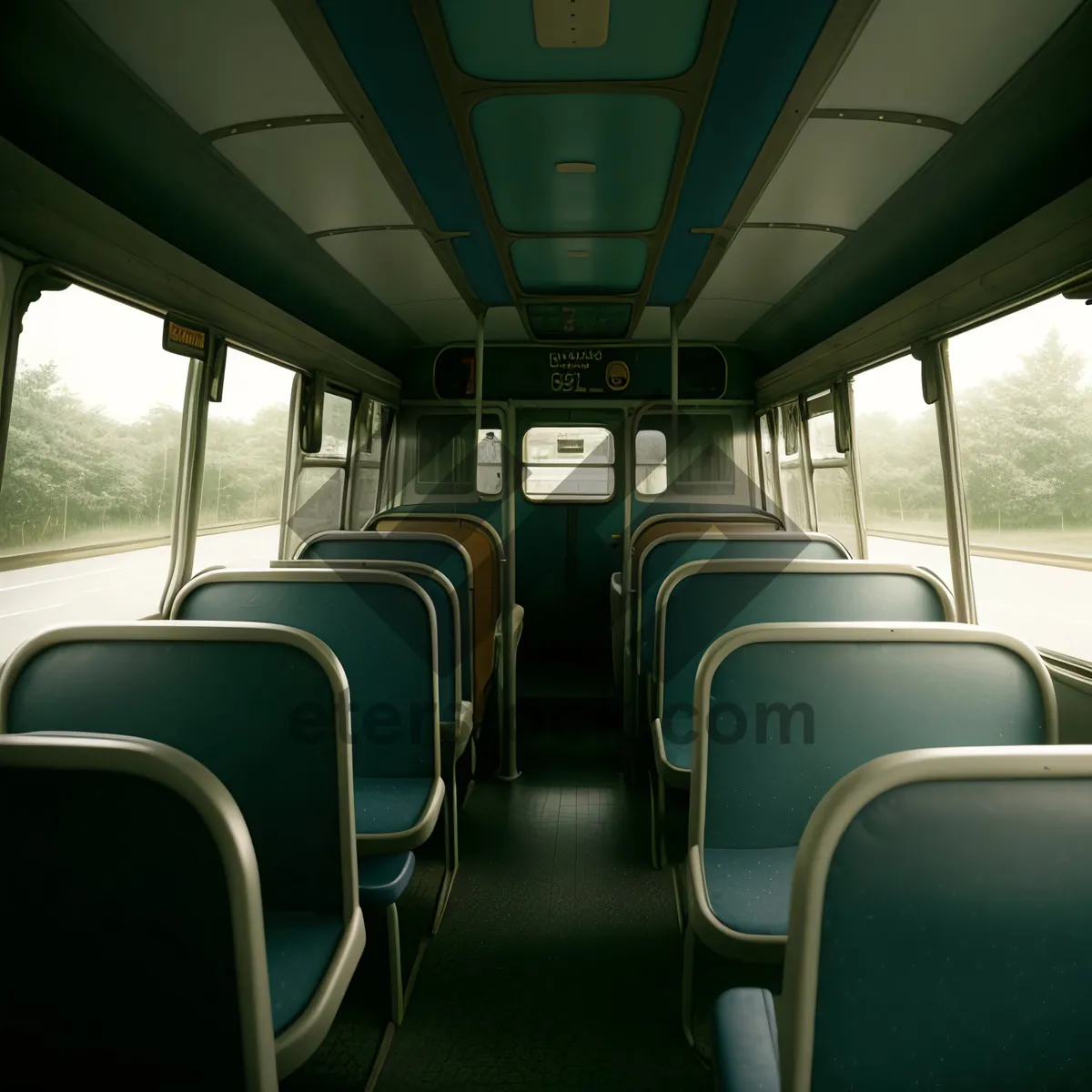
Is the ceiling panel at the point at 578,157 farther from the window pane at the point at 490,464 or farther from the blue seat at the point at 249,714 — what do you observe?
the window pane at the point at 490,464

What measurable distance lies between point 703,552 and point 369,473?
3208 millimetres

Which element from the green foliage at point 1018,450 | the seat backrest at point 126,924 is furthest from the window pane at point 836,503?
the seat backrest at point 126,924

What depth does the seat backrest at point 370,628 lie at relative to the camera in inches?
86.0

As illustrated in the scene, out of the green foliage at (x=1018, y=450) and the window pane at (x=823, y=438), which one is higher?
the window pane at (x=823, y=438)

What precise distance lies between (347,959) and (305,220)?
2793 mm

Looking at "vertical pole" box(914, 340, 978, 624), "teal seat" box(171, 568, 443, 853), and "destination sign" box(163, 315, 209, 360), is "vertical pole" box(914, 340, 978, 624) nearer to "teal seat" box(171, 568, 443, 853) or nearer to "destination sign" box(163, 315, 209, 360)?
"teal seat" box(171, 568, 443, 853)

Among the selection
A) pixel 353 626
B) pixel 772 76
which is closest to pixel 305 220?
pixel 353 626

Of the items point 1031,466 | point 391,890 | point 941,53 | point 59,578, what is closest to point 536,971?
point 391,890

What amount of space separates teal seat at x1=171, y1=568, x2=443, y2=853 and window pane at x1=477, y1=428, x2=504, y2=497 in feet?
12.3

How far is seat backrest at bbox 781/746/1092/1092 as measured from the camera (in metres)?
0.73

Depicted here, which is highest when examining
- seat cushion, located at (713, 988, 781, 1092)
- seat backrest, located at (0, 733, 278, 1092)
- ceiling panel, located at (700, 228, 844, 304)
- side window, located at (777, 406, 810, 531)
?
ceiling panel, located at (700, 228, 844, 304)

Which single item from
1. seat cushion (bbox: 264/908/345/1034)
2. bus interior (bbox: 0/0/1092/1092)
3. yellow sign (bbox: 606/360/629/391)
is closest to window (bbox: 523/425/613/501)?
yellow sign (bbox: 606/360/629/391)

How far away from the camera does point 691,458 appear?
19.7 ft

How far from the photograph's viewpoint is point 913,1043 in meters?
0.77
